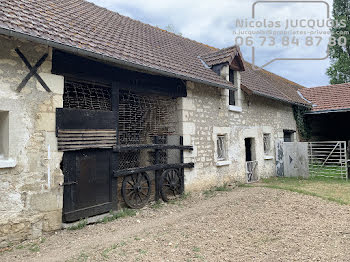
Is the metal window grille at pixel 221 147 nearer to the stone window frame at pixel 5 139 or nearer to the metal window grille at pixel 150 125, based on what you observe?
the metal window grille at pixel 150 125

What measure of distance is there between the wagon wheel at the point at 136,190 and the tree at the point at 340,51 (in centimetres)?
1849

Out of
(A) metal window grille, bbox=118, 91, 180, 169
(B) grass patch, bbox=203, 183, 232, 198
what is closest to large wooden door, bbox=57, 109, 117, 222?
(A) metal window grille, bbox=118, 91, 180, 169

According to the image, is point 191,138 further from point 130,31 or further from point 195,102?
point 130,31

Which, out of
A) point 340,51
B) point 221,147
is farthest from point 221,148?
point 340,51

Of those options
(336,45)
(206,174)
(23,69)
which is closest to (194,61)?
(206,174)

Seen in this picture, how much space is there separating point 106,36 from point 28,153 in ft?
10.5

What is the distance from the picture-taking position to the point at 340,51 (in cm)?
1891

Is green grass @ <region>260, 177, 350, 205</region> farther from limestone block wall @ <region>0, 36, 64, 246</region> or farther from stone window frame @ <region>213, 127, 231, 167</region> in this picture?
limestone block wall @ <region>0, 36, 64, 246</region>

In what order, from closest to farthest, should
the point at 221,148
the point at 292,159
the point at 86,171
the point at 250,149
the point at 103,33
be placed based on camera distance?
the point at 86,171, the point at 103,33, the point at 221,148, the point at 250,149, the point at 292,159

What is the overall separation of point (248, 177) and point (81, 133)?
251 inches

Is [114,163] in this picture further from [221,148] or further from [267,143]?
[267,143]

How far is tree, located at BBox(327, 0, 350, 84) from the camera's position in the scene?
18.1m

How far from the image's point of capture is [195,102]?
717 centimetres

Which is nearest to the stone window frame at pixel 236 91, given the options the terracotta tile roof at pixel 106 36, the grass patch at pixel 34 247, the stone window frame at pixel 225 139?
the terracotta tile roof at pixel 106 36
